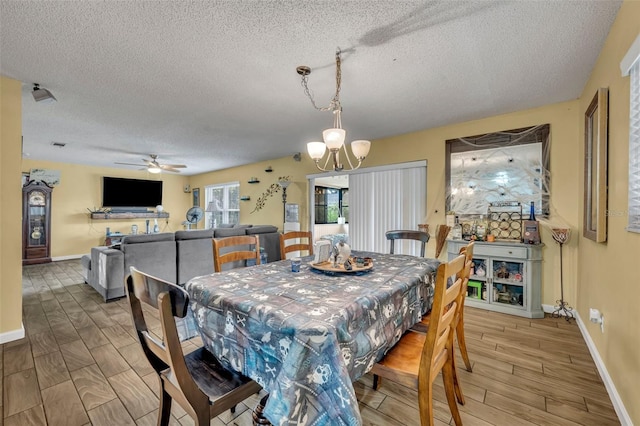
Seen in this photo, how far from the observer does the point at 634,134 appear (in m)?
1.47

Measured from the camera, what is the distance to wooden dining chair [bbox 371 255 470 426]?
1123 mm

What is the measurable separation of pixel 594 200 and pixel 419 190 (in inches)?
79.8

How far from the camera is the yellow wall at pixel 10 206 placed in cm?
242

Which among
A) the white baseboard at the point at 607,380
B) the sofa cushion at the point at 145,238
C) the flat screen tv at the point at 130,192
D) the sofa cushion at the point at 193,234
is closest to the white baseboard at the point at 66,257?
the flat screen tv at the point at 130,192

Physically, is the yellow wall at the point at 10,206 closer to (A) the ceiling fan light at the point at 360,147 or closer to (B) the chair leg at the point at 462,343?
(A) the ceiling fan light at the point at 360,147

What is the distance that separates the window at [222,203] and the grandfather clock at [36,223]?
3.32 meters

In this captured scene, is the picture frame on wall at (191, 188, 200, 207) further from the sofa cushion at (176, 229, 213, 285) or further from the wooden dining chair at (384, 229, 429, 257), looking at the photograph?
the wooden dining chair at (384, 229, 429, 257)

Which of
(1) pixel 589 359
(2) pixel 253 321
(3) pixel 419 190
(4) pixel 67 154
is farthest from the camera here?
(4) pixel 67 154

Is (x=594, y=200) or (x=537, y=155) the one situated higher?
(x=537, y=155)

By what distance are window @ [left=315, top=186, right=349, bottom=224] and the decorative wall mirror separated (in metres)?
3.42

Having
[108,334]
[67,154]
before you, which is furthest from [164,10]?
[67,154]

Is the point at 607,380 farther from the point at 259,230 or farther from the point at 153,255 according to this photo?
the point at 153,255

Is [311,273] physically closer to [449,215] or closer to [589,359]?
[589,359]

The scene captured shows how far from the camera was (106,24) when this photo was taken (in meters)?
1.79
